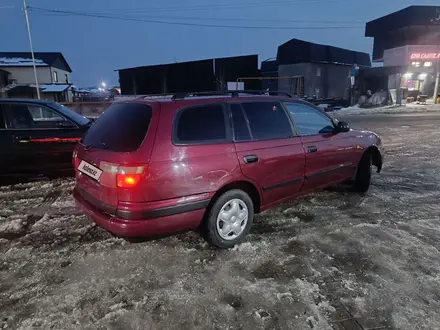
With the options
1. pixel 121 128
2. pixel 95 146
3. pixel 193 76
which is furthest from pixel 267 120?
pixel 193 76

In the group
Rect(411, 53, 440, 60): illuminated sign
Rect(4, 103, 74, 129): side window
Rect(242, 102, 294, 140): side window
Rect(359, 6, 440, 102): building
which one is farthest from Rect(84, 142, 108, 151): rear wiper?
Rect(411, 53, 440, 60): illuminated sign

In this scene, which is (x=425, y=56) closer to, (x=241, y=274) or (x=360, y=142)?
(x=360, y=142)

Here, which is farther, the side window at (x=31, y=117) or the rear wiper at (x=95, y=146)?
the side window at (x=31, y=117)

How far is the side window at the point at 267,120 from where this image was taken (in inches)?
136

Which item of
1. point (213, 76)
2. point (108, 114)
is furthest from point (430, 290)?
point (213, 76)

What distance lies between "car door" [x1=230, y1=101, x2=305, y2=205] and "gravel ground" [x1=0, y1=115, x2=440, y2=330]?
1.96 ft

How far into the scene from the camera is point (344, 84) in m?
34.2

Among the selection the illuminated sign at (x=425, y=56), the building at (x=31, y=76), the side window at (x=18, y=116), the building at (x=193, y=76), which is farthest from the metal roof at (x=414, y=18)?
the side window at (x=18, y=116)

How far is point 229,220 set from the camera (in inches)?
130

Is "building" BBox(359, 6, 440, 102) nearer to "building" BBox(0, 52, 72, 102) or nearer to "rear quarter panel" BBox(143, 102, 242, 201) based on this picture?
"rear quarter panel" BBox(143, 102, 242, 201)

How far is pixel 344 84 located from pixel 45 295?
3661cm

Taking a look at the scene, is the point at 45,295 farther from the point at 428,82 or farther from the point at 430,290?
the point at 428,82

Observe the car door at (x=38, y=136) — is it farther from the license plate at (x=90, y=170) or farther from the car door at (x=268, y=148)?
the car door at (x=268, y=148)

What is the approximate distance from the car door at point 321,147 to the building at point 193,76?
20.5 m
